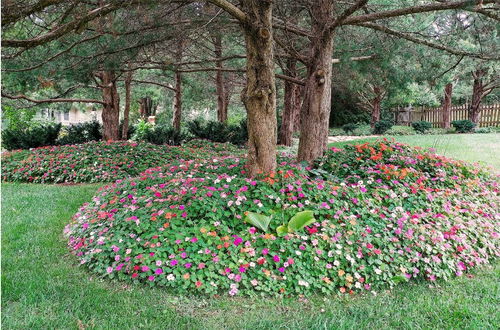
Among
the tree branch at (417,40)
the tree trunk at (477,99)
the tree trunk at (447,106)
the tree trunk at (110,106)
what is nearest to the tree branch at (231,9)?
the tree branch at (417,40)

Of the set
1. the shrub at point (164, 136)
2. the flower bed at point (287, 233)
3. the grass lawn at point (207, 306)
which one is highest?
the shrub at point (164, 136)

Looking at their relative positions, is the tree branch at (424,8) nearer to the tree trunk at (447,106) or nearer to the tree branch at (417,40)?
the tree branch at (417,40)

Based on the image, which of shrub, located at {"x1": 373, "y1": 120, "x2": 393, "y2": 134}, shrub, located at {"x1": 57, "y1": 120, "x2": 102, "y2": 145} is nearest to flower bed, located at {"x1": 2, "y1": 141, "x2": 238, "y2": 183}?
shrub, located at {"x1": 57, "y1": 120, "x2": 102, "y2": 145}

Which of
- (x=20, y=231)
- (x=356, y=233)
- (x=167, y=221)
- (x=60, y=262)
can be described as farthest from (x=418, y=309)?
(x=20, y=231)

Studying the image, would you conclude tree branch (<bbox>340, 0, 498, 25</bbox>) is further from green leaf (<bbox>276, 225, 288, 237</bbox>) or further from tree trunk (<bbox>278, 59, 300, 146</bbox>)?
tree trunk (<bbox>278, 59, 300, 146</bbox>)

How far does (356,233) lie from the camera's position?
11.2 ft

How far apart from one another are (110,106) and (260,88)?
25.2ft

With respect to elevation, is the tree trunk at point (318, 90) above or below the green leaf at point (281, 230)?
above

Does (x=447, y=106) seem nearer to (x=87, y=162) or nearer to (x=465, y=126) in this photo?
(x=465, y=126)

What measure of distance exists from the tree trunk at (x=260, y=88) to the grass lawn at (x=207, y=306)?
1.96 meters

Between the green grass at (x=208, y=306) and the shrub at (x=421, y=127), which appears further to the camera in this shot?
the shrub at (x=421, y=127)

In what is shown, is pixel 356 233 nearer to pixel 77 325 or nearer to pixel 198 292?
pixel 198 292

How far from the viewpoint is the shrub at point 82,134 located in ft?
40.3

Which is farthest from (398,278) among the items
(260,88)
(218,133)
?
(218,133)
